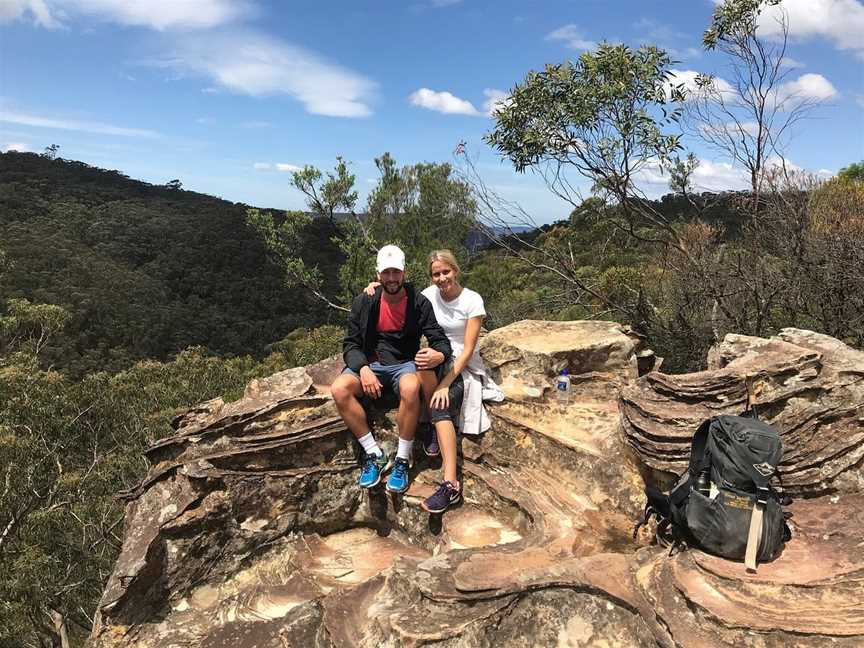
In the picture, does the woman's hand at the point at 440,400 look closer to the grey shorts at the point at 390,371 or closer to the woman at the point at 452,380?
the woman at the point at 452,380

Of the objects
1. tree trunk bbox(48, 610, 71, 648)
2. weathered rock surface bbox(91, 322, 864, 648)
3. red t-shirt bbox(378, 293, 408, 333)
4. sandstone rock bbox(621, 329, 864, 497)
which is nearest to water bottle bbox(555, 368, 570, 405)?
weathered rock surface bbox(91, 322, 864, 648)

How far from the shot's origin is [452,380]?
14.6ft

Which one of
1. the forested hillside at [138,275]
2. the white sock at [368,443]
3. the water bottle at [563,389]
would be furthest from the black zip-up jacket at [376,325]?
the forested hillside at [138,275]

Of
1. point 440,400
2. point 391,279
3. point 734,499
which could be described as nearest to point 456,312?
point 391,279

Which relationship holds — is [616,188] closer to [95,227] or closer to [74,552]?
[74,552]

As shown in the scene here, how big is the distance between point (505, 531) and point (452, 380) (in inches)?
48.0

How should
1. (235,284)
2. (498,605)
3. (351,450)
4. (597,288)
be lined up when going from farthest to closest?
(235,284) → (597,288) → (351,450) → (498,605)

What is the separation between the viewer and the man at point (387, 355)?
14.2 ft

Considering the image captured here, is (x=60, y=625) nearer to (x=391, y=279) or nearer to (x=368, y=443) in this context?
(x=368, y=443)

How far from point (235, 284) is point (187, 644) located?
5294 cm

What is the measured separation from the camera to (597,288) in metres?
10.2

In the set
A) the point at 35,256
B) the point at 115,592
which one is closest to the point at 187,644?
the point at 115,592

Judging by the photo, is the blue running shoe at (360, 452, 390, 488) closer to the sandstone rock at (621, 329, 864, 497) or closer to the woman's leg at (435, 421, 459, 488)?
the woman's leg at (435, 421, 459, 488)

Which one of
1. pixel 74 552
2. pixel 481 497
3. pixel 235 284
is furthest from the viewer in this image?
pixel 235 284
